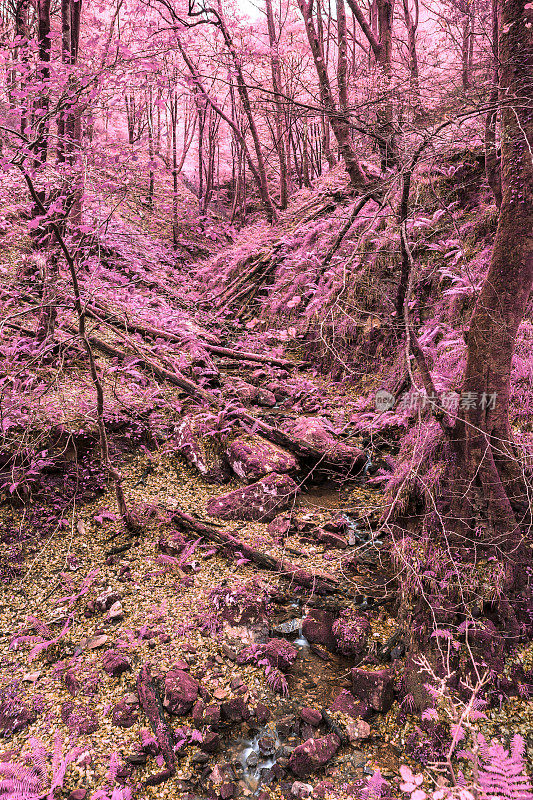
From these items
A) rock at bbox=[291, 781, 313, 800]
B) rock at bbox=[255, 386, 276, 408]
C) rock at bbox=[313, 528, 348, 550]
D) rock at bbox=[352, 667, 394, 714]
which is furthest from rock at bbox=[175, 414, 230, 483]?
rock at bbox=[291, 781, 313, 800]

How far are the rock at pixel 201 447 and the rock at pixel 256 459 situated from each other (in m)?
0.20

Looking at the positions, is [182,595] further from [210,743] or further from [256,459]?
[256,459]

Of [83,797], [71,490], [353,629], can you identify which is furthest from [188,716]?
[71,490]

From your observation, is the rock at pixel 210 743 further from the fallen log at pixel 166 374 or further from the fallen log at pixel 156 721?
the fallen log at pixel 166 374

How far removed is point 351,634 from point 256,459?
2728 mm

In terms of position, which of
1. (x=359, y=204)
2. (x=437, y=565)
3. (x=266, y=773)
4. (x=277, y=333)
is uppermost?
(x=359, y=204)

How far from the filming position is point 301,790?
3176 mm

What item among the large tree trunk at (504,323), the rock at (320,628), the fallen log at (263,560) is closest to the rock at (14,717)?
the fallen log at (263,560)

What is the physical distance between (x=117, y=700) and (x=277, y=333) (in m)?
7.28

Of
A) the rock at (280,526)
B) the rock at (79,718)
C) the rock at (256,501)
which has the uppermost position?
the rock at (256,501)

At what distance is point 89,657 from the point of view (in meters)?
4.11

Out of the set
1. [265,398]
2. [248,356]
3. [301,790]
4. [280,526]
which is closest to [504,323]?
[280,526]

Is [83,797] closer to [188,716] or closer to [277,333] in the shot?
[188,716]

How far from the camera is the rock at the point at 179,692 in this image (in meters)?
3.64
